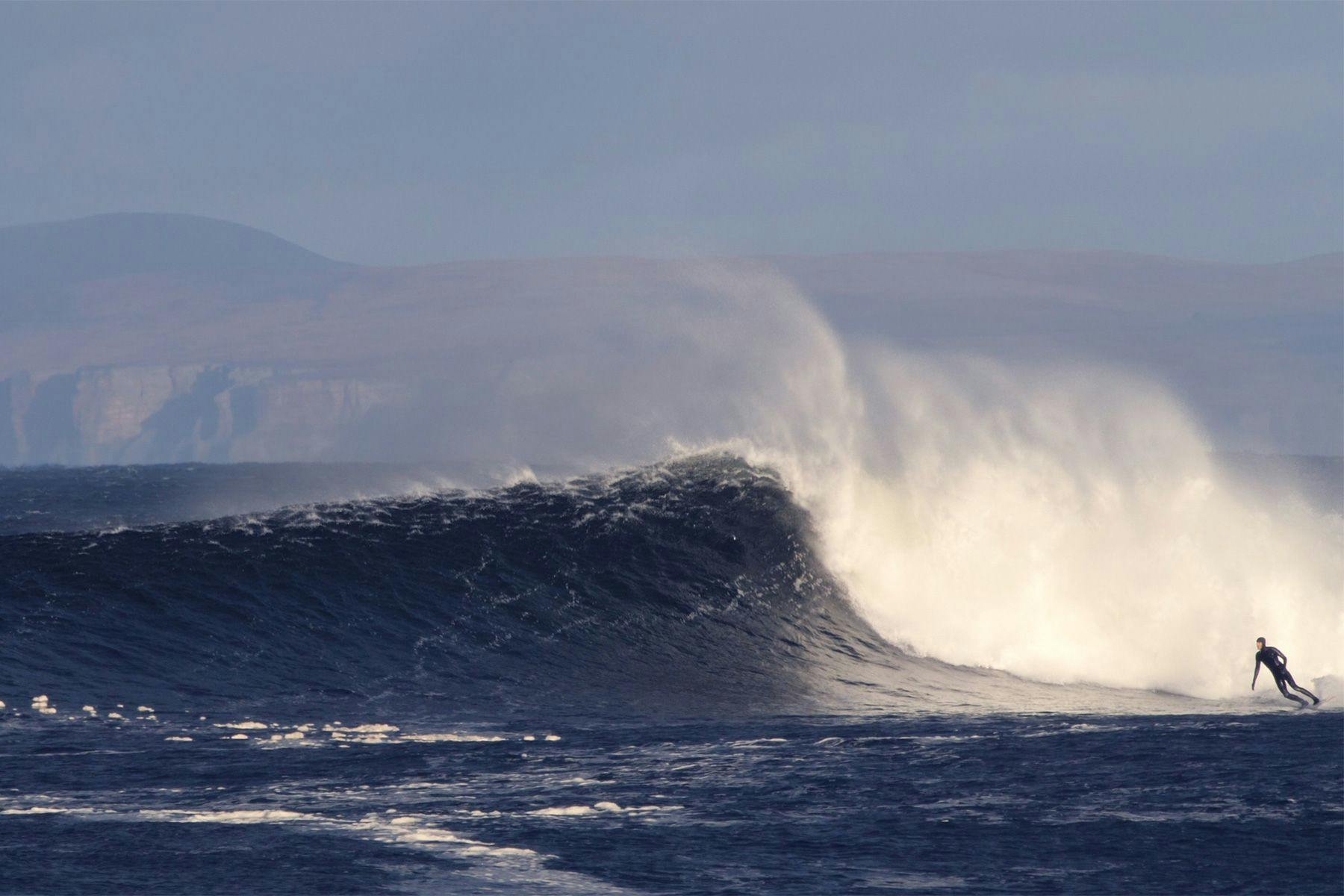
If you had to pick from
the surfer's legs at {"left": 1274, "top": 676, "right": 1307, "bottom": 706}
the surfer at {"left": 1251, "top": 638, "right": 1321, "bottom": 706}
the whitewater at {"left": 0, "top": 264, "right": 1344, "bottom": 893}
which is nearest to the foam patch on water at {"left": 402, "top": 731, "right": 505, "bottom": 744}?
the whitewater at {"left": 0, "top": 264, "right": 1344, "bottom": 893}

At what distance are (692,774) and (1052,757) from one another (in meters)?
4.01

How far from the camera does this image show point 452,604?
83.8 ft

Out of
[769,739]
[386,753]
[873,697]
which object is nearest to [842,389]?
[873,697]

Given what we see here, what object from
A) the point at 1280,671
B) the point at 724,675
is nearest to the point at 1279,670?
the point at 1280,671

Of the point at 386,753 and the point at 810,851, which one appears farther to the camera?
the point at 386,753

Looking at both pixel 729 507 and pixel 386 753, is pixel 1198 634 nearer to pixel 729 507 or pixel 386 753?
pixel 729 507

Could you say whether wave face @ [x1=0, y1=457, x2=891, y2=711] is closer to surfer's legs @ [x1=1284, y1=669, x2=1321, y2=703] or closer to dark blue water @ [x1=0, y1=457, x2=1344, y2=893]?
dark blue water @ [x1=0, y1=457, x2=1344, y2=893]

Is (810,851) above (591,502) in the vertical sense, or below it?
below

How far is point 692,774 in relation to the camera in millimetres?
15023

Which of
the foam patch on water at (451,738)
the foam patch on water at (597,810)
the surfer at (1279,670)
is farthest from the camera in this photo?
the surfer at (1279,670)

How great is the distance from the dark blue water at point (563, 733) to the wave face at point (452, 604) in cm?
9

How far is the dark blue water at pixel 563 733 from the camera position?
38.5ft

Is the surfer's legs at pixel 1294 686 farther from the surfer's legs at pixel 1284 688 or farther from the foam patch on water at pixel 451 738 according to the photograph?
the foam patch on water at pixel 451 738

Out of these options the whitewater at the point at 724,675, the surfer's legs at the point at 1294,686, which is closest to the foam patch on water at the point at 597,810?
the whitewater at the point at 724,675
